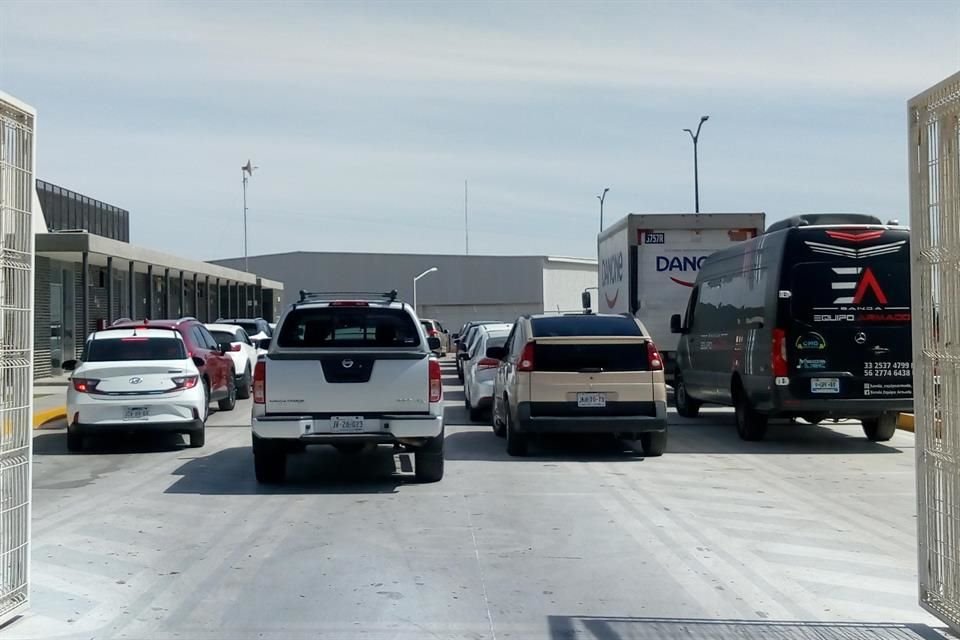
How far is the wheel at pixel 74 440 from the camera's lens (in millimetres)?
15133

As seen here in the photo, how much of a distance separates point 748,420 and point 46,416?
37.8 ft

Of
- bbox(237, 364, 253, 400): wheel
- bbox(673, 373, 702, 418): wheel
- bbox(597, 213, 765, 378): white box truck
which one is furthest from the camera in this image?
bbox(237, 364, 253, 400): wheel

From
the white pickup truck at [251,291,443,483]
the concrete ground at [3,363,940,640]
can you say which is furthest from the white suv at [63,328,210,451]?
the white pickup truck at [251,291,443,483]

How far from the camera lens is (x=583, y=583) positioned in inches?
298

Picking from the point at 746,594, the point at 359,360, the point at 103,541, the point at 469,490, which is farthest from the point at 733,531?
the point at 103,541

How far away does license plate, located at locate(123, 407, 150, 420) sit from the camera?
14.8 m

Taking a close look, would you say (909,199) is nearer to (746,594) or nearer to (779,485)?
(746,594)

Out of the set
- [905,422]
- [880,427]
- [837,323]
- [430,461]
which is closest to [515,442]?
[430,461]

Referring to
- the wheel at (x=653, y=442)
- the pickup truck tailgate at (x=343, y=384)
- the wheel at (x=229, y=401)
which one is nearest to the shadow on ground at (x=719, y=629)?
the pickup truck tailgate at (x=343, y=384)

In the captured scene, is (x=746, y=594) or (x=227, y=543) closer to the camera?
(x=746, y=594)

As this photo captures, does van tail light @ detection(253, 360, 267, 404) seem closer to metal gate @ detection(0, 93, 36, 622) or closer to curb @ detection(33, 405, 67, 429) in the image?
metal gate @ detection(0, 93, 36, 622)

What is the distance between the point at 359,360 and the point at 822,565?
4969mm

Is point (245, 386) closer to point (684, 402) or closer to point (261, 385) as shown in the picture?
point (684, 402)

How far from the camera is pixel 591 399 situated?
13828 mm
